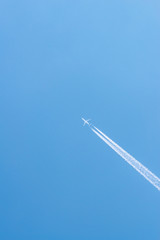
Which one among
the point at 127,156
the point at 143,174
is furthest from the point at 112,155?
the point at 143,174

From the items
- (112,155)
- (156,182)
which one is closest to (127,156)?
(112,155)

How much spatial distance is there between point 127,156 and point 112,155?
0.48 meters

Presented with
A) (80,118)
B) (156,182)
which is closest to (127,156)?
(156,182)

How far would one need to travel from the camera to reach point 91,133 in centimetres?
976

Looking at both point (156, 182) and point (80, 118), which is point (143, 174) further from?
point (80, 118)

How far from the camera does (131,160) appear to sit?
31.9 feet

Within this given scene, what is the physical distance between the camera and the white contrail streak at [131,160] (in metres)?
9.53

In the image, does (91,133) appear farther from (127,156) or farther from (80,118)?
(127,156)

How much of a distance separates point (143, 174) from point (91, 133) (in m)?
2.07

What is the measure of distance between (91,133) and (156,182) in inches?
99.6

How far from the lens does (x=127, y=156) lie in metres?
9.78

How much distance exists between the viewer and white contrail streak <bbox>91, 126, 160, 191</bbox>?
9.53m

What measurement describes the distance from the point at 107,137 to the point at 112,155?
596 millimetres

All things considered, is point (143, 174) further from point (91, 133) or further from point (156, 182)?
point (91, 133)
